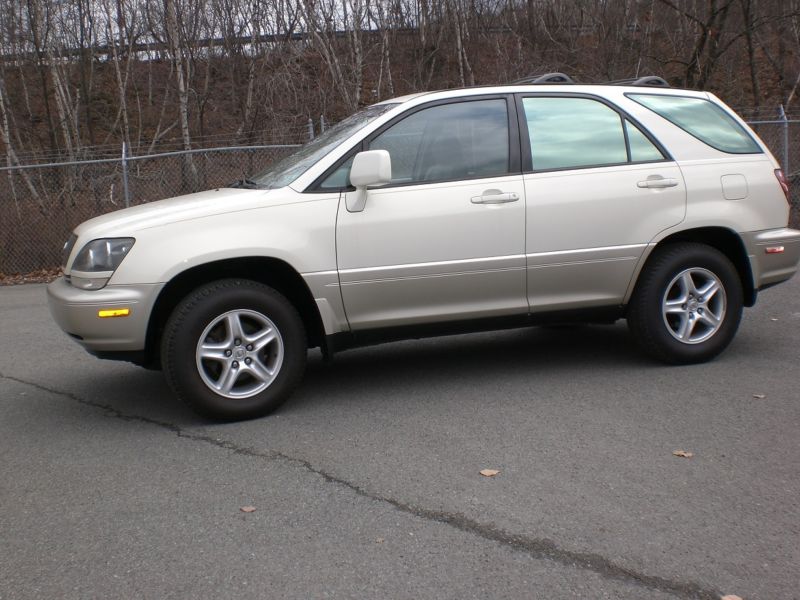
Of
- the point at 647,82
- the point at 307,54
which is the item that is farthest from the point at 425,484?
the point at 307,54

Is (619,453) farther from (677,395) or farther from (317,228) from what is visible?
(317,228)

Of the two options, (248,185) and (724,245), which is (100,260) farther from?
(724,245)

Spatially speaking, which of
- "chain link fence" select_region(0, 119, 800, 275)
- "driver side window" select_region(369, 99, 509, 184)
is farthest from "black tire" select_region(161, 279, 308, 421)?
"chain link fence" select_region(0, 119, 800, 275)

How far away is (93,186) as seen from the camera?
13.4 metres

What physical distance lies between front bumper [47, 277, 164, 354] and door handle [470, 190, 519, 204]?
77.2 inches

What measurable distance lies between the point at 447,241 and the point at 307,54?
59.3ft

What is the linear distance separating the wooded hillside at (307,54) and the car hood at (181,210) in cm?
1275

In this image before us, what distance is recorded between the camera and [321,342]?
5.55 m

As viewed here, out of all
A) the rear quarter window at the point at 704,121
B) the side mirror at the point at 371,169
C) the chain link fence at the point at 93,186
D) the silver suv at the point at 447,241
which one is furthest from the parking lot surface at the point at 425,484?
the chain link fence at the point at 93,186

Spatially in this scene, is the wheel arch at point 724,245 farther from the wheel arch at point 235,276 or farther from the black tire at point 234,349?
the black tire at point 234,349

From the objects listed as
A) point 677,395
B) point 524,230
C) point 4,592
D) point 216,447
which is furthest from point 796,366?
point 4,592

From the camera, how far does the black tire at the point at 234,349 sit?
507 cm

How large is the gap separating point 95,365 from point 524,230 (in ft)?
11.8

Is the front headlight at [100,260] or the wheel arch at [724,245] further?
the wheel arch at [724,245]
